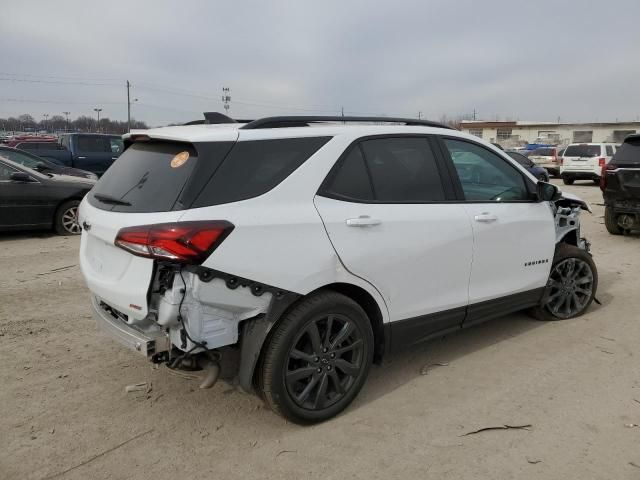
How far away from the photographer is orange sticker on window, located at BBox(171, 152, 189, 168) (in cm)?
278

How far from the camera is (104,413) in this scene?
3164mm

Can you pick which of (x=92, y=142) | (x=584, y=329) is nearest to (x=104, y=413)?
(x=584, y=329)

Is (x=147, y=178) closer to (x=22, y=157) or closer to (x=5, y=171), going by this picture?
(x=5, y=171)

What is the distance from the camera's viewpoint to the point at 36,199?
8.43 m

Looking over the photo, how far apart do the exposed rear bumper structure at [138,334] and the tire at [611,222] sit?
27.9 ft

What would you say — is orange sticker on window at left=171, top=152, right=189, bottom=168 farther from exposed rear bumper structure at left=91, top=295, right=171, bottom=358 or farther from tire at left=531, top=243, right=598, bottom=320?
tire at left=531, top=243, right=598, bottom=320

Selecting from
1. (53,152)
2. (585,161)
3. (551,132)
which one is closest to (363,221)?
(53,152)

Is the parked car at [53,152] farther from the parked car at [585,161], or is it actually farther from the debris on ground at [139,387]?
the parked car at [585,161]

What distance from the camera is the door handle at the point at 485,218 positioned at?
3689 mm

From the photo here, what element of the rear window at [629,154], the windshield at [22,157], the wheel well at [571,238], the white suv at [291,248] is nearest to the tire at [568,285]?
the wheel well at [571,238]

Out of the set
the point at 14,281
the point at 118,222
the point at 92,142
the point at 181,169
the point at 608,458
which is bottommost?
the point at 608,458

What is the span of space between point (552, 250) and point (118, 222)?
347 centimetres

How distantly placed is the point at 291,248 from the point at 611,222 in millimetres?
8166

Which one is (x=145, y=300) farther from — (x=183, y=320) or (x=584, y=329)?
(x=584, y=329)
